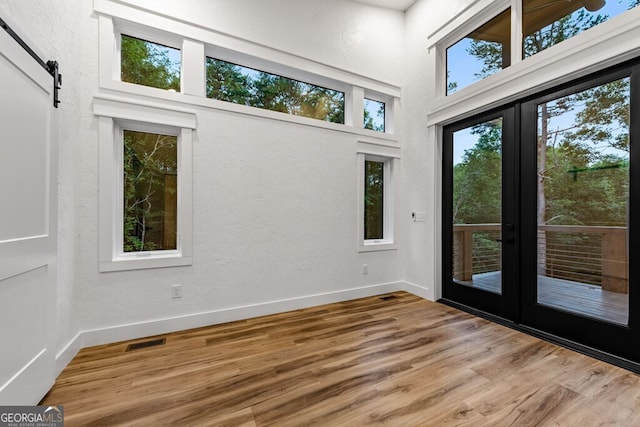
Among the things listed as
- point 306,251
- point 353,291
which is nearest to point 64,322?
point 306,251

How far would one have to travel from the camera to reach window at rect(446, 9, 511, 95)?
115 inches

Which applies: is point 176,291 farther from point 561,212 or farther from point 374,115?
point 561,212

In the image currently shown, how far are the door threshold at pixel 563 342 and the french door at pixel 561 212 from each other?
0.03 meters

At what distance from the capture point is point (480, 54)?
3.16 meters

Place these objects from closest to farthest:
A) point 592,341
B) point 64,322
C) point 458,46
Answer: point 64,322
point 592,341
point 458,46

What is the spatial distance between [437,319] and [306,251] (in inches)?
65.4

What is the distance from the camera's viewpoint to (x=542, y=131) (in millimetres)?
2572

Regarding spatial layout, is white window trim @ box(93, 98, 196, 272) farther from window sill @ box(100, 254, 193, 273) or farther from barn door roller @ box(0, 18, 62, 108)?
barn door roller @ box(0, 18, 62, 108)

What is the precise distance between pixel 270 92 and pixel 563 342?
389 cm

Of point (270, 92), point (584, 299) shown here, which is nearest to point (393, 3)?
point (270, 92)

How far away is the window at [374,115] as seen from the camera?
153 inches

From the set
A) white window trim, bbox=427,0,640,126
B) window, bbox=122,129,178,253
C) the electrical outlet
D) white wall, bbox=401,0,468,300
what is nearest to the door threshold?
white wall, bbox=401,0,468,300

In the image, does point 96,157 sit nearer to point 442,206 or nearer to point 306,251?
point 306,251

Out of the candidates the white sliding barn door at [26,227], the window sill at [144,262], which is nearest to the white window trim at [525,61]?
the window sill at [144,262]
